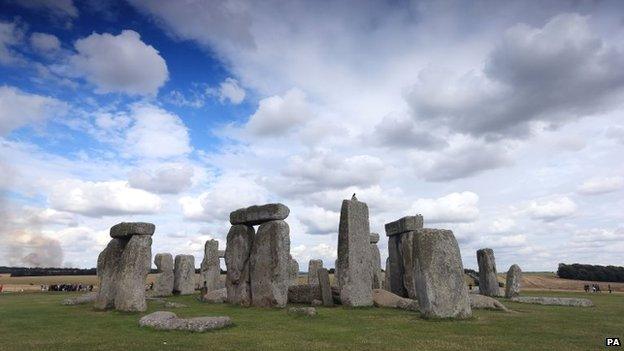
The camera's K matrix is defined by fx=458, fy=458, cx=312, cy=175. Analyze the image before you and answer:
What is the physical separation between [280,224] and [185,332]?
792 cm

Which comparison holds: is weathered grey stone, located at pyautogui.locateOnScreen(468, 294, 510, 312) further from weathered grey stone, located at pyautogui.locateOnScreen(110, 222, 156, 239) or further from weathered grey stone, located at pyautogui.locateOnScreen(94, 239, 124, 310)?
weathered grey stone, located at pyautogui.locateOnScreen(94, 239, 124, 310)

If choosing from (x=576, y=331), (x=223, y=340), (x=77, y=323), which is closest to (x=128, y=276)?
(x=77, y=323)

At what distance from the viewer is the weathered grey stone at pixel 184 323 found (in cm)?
1086

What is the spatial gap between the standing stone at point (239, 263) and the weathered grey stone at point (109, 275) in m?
4.42

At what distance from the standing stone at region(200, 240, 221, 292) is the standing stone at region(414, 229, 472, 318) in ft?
63.0

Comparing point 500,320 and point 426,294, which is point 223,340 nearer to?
point 426,294

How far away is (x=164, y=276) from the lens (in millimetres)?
28094

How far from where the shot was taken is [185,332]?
421 inches

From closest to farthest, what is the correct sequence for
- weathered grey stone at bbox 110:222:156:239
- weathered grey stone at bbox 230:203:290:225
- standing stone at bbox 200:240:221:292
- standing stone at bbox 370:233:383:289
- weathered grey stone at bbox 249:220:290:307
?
weathered grey stone at bbox 110:222:156:239 < weathered grey stone at bbox 249:220:290:307 < weathered grey stone at bbox 230:203:290:225 < standing stone at bbox 370:233:383:289 < standing stone at bbox 200:240:221:292

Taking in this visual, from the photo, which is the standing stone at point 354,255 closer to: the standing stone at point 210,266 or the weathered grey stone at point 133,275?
the weathered grey stone at point 133,275

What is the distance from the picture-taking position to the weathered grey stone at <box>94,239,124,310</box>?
17.0 metres

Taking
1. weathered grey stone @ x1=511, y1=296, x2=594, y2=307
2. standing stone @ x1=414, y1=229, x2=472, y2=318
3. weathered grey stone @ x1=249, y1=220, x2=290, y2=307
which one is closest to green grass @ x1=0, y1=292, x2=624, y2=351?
standing stone @ x1=414, y1=229, x2=472, y2=318

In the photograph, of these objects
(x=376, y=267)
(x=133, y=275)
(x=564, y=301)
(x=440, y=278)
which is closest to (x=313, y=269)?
(x=376, y=267)

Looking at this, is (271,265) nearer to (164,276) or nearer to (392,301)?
(392,301)
